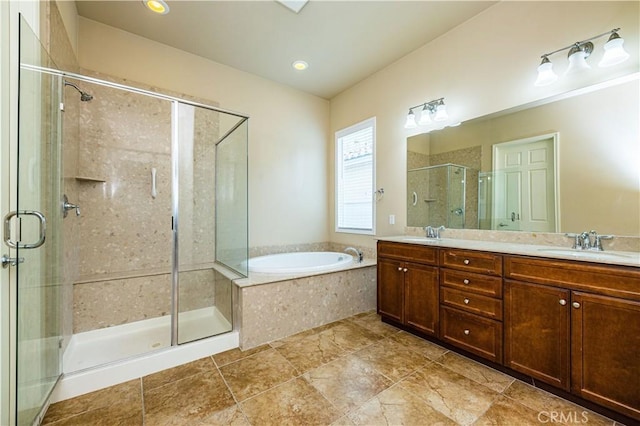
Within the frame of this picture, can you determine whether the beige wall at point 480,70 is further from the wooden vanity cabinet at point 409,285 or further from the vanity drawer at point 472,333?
the vanity drawer at point 472,333

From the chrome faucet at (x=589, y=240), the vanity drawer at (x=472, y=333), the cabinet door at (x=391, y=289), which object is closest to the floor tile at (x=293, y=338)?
the cabinet door at (x=391, y=289)

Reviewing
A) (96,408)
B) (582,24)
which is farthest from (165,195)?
(582,24)

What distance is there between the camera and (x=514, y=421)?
4.42 ft

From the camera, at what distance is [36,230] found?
139 cm

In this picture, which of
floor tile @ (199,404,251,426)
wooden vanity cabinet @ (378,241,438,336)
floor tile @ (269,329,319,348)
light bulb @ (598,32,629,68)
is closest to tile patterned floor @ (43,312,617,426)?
floor tile @ (199,404,251,426)

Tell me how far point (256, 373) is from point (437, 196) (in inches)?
88.2

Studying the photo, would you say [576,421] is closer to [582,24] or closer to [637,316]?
[637,316]

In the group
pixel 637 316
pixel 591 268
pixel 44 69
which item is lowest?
pixel 637 316

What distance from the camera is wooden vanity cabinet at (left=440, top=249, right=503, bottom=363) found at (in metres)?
1.73

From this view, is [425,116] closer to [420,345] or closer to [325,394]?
[420,345]

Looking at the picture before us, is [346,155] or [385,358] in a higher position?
[346,155]

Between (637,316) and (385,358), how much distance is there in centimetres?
139

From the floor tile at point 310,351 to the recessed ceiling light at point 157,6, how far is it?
300 cm

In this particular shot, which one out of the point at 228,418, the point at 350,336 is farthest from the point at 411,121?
the point at 228,418
